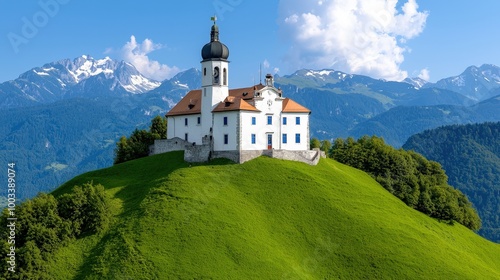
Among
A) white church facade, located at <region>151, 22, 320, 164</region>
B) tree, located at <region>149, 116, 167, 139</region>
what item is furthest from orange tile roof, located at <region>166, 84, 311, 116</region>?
tree, located at <region>149, 116, 167, 139</region>

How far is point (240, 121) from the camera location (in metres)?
92.2

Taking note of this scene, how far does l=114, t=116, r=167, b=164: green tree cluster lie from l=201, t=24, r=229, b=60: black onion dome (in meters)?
23.3

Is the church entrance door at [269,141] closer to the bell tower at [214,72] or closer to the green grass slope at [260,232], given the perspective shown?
the green grass slope at [260,232]

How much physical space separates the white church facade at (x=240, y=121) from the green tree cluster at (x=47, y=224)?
22.4 m

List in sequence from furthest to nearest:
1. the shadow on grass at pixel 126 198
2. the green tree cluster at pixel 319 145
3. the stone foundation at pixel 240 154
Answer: the green tree cluster at pixel 319 145, the stone foundation at pixel 240 154, the shadow on grass at pixel 126 198

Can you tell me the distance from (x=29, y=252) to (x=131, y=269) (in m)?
11.9

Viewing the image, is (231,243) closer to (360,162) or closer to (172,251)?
(172,251)

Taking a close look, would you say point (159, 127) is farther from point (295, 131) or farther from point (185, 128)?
point (295, 131)

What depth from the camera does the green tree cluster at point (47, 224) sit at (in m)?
66.8

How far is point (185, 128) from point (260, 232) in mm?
34784

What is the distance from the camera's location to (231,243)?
2822 inches

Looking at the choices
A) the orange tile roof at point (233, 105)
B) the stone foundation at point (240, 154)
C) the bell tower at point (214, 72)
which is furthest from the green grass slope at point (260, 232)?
the bell tower at point (214, 72)

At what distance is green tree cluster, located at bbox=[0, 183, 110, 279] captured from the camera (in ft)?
219

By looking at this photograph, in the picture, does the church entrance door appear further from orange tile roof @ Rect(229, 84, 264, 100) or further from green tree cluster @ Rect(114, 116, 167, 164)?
green tree cluster @ Rect(114, 116, 167, 164)
